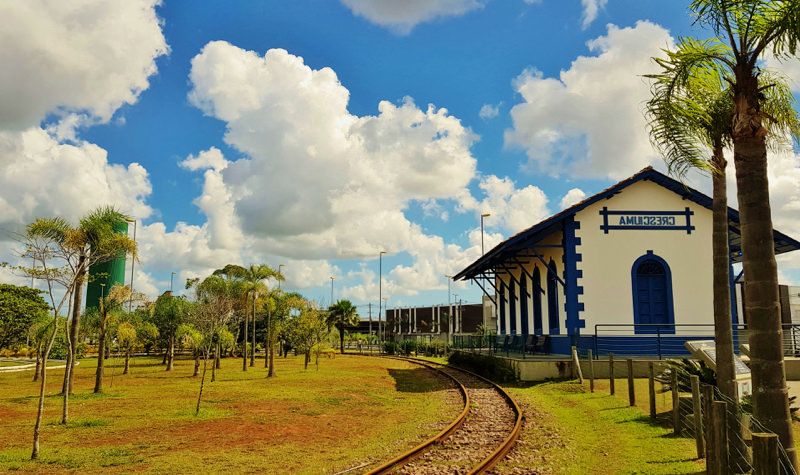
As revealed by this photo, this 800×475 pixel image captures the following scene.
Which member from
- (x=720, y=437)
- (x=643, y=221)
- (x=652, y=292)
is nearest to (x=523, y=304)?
(x=652, y=292)

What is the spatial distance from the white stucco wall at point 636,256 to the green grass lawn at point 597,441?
21.0 ft

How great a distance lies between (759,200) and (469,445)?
6.23 meters

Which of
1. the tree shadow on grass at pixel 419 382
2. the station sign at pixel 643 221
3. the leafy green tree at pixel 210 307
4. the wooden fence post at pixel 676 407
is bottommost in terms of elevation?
the tree shadow on grass at pixel 419 382

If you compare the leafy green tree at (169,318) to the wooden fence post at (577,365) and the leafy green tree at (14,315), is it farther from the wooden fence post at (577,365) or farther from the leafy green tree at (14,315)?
the wooden fence post at (577,365)

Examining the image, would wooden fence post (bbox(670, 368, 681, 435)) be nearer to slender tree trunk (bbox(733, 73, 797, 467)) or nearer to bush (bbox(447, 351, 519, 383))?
slender tree trunk (bbox(733, 73, 797, 467))

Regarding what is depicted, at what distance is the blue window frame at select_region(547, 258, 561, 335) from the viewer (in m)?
23.3

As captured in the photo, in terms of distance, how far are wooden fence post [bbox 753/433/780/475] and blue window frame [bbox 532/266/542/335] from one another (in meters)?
21.9

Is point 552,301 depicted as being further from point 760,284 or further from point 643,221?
point 760,284

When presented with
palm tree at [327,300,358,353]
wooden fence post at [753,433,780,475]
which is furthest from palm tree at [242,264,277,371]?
wooden fence post at [753,433,780,475]

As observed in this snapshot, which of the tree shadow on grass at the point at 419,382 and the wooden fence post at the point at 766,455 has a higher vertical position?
the wooden fence post at the point at 766,455

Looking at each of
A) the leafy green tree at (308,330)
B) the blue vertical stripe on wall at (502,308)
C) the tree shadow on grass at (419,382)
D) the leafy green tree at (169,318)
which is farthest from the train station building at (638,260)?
the leafy green tree at (169,318)

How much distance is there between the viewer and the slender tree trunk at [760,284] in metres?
5.95

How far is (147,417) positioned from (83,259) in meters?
4.27

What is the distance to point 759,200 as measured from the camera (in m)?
6.12
